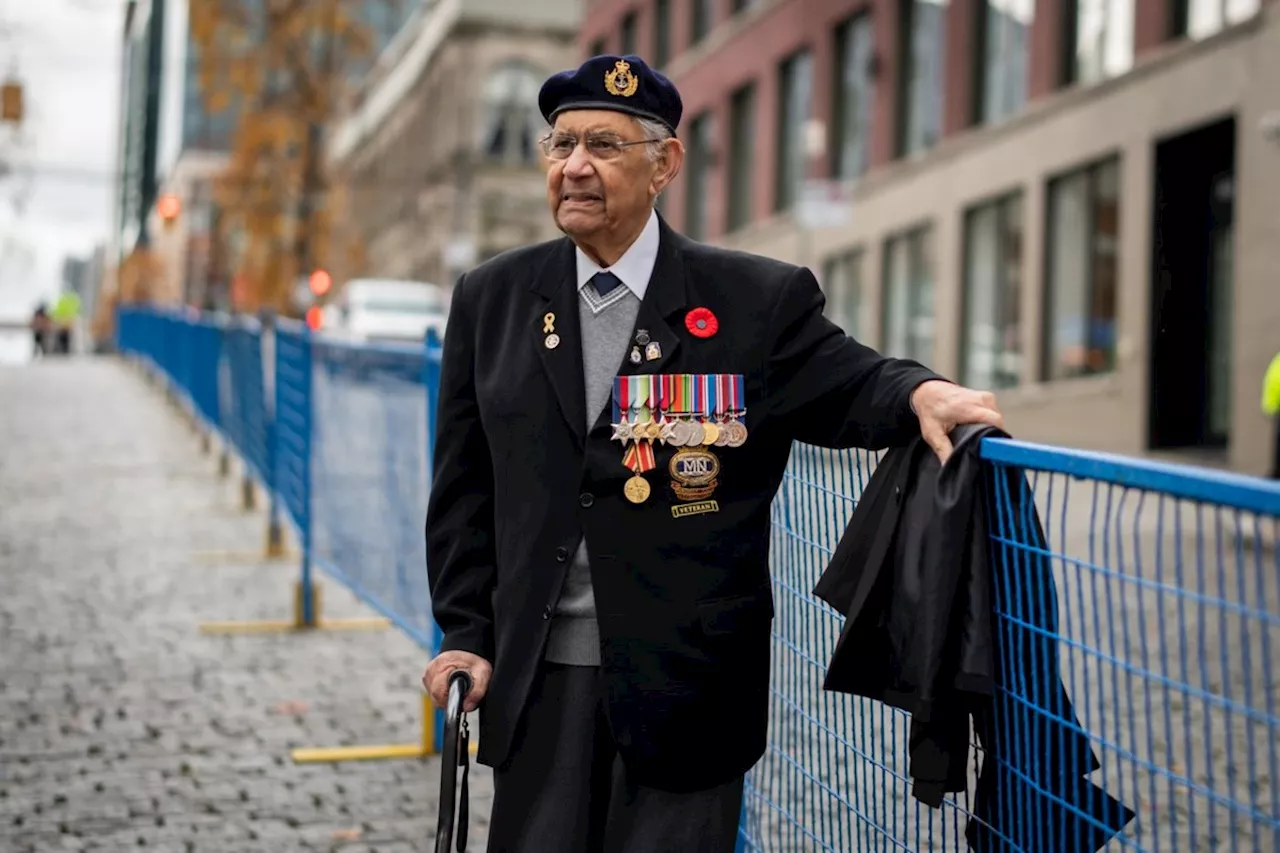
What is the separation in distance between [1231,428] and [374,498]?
13580 mm

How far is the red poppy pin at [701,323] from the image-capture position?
3.27 metres

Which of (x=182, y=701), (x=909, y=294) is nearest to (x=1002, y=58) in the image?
(x=909, y=294)

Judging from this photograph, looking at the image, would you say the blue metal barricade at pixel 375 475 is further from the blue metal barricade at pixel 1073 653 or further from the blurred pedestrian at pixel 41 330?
the blurred pedestrian at pixel 41 330

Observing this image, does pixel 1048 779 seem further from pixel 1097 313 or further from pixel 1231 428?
pixel 1097 313

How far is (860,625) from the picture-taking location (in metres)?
3.13

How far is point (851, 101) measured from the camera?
101 feet

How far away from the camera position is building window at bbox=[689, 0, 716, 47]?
38.0 m

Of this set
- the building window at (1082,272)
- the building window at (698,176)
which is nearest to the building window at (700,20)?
the building window at (698,176)

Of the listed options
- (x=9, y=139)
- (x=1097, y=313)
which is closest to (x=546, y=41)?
(x=9, y=139)

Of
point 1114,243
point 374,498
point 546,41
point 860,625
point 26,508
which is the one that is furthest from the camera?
point 546,41

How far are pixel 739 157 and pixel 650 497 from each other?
111 feet

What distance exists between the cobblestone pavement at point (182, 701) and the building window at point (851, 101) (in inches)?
708

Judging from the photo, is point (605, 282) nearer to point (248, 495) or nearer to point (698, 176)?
point (248, 495)

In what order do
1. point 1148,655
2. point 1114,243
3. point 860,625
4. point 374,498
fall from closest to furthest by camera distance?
point 1148,655 < point 860,625 < point 374,498 < point 1114,243
